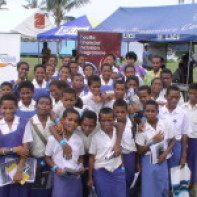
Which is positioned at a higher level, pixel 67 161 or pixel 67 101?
pixel 67 101

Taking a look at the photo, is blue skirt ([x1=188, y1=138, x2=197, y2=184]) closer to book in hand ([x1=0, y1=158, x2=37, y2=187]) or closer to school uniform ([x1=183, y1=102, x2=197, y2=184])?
school uniform ([x1=183, y1=102, x2=197, y2=184])

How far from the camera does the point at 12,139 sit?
3854 mm

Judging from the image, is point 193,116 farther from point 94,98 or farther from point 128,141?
point 94,98

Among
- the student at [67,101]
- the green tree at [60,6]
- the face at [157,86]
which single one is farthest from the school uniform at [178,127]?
the green tree at [60,6]

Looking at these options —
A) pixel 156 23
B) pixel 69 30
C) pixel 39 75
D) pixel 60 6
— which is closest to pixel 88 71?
pixel 39 75

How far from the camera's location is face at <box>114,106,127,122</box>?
4359 mm

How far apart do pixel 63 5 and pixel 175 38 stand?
38.2m

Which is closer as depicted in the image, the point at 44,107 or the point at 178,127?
the point at 44,107

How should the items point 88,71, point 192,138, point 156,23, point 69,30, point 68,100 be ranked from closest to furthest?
point 68,100
point 192,138
point 88,71
point 156,23
point 69,30

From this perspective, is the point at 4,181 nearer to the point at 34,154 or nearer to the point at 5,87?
the point at 34,154

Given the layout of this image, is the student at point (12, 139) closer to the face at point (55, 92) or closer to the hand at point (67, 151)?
the hand at point (67, 151)

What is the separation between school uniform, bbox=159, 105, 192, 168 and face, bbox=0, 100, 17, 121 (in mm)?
1674

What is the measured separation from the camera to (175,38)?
1035 cm

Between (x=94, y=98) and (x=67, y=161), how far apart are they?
110 cm
